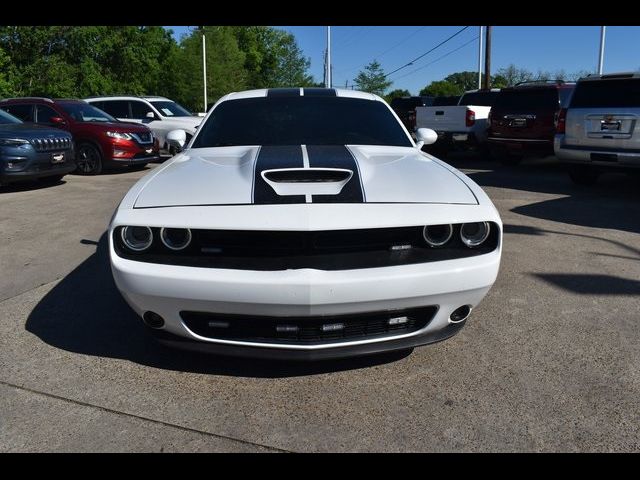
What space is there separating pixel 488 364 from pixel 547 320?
865mm

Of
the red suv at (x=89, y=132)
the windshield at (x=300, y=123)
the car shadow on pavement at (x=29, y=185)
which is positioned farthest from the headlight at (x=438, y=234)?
the red suv at (x=89, y=132)

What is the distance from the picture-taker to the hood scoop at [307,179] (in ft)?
9.34

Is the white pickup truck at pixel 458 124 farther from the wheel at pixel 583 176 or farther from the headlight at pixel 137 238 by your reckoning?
the headlight at pixel 137 238

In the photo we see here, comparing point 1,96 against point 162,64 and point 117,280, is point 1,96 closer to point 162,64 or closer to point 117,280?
point 162,64

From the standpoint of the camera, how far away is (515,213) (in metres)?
7.54

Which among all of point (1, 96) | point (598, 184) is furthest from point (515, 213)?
point (1, 96)

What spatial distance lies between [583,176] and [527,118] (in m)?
2.43

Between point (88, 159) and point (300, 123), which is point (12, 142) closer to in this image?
point (88, 159)

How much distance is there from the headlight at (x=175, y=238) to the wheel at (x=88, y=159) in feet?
32.7

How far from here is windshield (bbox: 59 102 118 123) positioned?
1210cm

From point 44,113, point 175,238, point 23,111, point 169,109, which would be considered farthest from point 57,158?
point 175,238

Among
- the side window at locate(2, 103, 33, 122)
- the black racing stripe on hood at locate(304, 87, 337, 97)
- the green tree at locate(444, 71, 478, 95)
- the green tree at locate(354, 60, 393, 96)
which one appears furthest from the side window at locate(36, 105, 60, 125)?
the green tree at locate(444, 71, 478, 95)

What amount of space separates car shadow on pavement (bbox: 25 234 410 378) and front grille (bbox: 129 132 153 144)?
8048mm

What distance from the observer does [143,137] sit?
12453 millimetres
